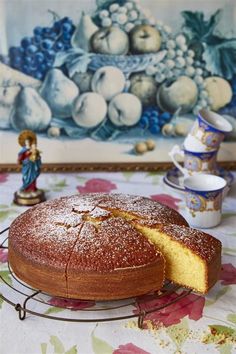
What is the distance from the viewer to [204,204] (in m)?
1.17

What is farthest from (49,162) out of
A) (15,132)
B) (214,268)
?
(214,268)

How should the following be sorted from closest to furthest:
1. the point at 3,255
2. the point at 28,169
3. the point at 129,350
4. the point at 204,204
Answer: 1. the point at 129,350
2. the point at 3,255
3. the point at 204,204
4. the point at 28,169

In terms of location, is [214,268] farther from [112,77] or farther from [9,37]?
[9,37]

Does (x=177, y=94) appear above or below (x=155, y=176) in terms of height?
above

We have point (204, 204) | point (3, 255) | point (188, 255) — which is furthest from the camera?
point (204, 204)

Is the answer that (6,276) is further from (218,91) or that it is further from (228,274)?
(218,91)

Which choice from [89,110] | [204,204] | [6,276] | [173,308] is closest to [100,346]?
[173,308]

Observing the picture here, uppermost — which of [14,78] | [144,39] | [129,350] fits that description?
[144,39]

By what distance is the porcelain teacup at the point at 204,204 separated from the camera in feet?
3.83

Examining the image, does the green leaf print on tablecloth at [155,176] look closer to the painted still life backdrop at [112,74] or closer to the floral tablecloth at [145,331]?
the painted still life backdrop at [112,74]

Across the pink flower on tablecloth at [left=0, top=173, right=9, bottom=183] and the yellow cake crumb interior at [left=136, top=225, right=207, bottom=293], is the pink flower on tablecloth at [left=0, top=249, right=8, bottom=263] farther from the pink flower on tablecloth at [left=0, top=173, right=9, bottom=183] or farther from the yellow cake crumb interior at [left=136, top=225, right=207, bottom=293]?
the pink flower on tablecloth at [left=0, top=173, right=9, bottom=183]

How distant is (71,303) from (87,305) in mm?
28

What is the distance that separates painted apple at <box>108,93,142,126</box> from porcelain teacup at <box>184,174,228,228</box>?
0.38 metres

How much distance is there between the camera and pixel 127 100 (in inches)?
59.6
